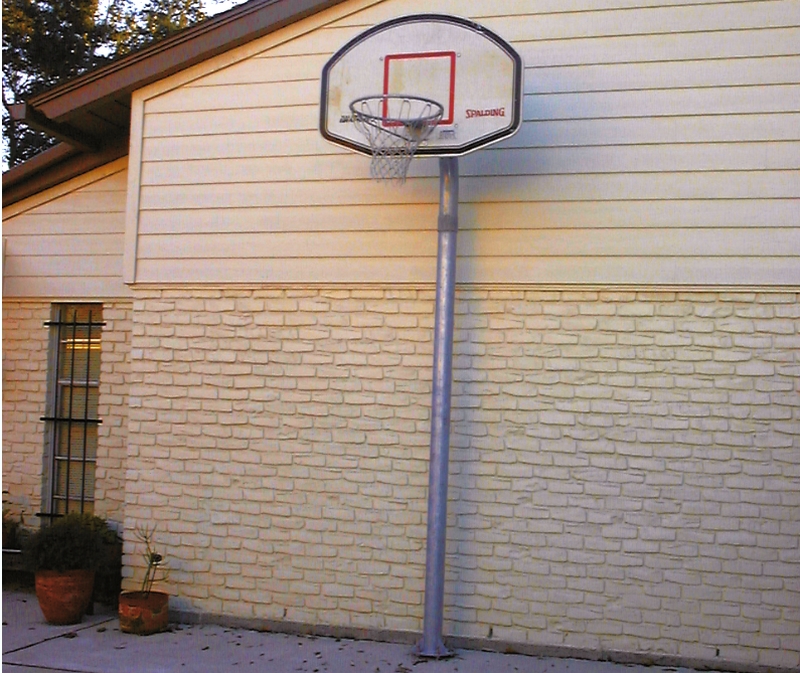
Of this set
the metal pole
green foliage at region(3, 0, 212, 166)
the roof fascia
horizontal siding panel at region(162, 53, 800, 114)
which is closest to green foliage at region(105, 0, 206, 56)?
green foliage at region(3, 0, 212, 166)

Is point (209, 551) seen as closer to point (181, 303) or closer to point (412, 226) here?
point (181, 303)

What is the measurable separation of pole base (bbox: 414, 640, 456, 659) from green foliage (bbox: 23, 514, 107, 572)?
2876 millimetres

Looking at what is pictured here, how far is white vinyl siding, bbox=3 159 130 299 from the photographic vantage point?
350 inches

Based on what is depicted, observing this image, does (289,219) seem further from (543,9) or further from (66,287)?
(66,287)

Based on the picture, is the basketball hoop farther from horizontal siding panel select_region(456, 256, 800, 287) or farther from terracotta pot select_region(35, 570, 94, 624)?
terracotta pot select_region(35, 570, 94, 624)

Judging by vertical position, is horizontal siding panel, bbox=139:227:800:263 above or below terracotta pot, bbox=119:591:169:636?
above

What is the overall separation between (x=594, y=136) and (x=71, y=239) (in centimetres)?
509

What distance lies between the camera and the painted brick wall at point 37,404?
8.70 m

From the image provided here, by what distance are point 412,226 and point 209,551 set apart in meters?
2.98

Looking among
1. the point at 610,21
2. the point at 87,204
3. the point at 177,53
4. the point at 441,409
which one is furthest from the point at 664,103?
the point at 87,204

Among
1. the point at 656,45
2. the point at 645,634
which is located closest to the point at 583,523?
the point at 645,634

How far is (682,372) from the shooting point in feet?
21.4

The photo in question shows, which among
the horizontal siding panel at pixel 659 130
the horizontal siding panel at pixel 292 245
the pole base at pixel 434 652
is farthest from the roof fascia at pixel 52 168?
the pole base at pixel 434 652

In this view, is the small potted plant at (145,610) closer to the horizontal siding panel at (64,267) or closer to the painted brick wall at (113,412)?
the painted brick wall at (113,412)
